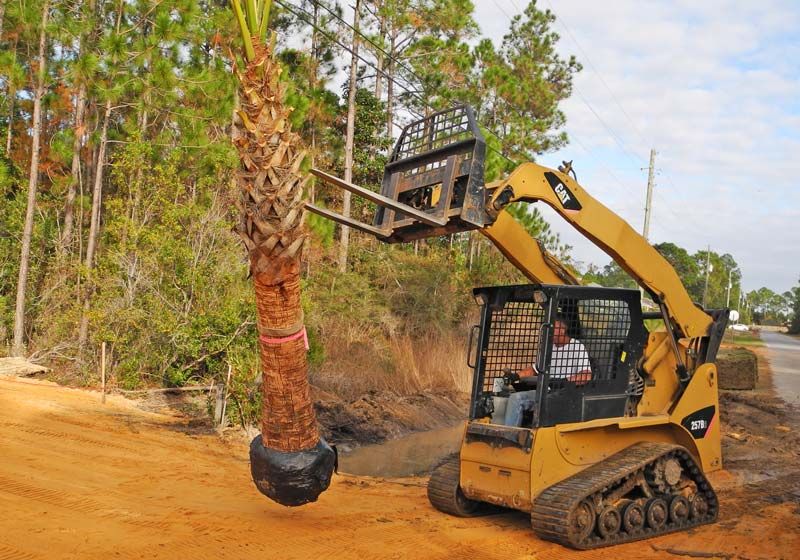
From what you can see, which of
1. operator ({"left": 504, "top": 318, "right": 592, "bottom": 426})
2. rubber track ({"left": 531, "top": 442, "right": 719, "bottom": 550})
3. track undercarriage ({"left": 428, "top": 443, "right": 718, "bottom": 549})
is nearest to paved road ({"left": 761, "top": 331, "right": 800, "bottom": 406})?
rubber track ({"left": 531, "top": 442, "right": 719, "bottom": 550})

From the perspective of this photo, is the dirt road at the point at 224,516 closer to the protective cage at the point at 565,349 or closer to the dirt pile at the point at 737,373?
the protective cage at the point at 565,349

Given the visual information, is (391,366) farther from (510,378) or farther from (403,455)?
(510,378)

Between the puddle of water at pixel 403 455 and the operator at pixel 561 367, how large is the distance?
561 cm

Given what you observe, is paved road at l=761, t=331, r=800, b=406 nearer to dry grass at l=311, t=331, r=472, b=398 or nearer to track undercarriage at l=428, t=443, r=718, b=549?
dry grass at l=311, t=331, r=472, b=398

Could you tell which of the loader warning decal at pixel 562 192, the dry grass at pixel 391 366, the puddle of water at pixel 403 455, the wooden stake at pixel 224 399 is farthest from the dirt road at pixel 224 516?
the dry grass at pixel 391 366

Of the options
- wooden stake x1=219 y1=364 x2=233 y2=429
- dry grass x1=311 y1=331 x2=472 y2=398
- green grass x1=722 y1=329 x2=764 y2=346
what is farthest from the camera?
green grass x1=722 y1=329 x2=764 y2=346

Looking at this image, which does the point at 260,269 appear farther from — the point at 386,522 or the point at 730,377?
the point at 730,377

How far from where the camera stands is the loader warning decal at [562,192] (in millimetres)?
7754

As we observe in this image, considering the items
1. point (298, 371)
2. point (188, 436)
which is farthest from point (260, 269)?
point (188, 436)

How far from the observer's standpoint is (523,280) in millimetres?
29000

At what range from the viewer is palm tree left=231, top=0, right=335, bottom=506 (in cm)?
539

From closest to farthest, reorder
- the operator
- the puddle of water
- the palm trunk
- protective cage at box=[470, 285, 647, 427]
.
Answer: protective cage at box=[470, 285, 647, 427] → the operator → the puddle of water → the palm trunk

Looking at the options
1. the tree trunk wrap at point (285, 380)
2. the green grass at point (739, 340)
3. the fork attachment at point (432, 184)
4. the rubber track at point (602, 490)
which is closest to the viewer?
the tree trunk wrap at point (285, 380)

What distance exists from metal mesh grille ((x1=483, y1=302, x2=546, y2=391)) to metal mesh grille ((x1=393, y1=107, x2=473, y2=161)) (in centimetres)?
206
